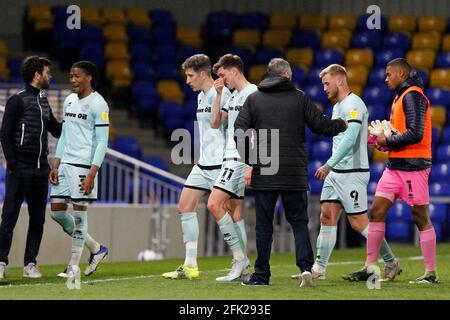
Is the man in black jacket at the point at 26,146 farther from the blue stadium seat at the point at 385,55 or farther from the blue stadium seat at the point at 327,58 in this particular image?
the blue stadium seat at the point at 385,55

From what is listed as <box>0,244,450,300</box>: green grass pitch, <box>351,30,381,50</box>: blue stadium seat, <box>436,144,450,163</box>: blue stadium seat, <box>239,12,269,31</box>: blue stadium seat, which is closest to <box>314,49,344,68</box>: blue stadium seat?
<box>351,30,381,50</box>: blue stadium seat

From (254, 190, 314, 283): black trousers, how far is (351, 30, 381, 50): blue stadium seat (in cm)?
1514

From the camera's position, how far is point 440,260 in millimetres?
16000

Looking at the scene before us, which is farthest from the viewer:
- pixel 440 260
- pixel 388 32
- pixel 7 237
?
pixel 388 32

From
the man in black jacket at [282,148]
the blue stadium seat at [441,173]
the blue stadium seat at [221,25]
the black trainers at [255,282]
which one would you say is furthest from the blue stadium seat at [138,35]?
the black trainers at [255,282]

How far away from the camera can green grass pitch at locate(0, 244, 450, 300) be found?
10.3 meters

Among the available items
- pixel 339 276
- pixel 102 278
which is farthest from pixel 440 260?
pixel 102 278

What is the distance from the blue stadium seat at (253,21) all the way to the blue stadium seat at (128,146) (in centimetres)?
582

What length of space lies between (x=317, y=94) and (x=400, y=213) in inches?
152

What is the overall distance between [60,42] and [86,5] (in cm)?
178

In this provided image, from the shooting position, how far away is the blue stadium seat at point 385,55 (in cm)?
2531
